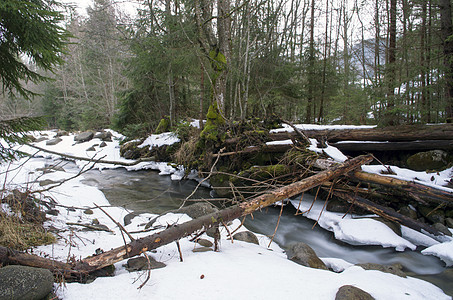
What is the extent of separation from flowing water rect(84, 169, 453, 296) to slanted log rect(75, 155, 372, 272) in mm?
987

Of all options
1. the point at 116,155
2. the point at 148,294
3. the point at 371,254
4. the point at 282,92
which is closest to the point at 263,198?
the point at 148,294

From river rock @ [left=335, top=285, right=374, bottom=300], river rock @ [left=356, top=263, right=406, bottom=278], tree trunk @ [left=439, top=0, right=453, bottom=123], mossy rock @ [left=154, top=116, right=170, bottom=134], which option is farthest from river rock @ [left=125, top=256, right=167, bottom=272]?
mossy rock @ [left=154, top=116, right=170, bottom=134]

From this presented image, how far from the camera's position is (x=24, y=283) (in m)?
1.86

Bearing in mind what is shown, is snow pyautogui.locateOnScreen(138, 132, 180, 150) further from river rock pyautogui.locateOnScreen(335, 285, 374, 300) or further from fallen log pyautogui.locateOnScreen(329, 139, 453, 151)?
river rock pyautogui.locateOnScreen(335, 285, 374, 300)

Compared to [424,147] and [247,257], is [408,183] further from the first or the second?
[247,257]

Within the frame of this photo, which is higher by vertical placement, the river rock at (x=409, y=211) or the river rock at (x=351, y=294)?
the river rock at (x=351, y=294)

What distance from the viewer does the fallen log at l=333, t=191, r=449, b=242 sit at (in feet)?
13.3

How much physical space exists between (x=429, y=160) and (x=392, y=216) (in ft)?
7.37

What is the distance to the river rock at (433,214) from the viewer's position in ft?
14.9

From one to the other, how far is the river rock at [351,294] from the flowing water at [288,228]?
5.89 feet

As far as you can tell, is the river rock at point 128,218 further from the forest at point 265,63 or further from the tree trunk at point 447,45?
the tree trunk at point 447,45

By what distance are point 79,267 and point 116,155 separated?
13918mm

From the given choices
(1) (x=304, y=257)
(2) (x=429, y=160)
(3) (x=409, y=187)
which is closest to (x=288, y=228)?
(1) (x=304, y=257)

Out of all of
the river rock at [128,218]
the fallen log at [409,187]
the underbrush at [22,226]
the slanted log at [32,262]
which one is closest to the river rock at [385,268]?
the fallen log at [409,187]
